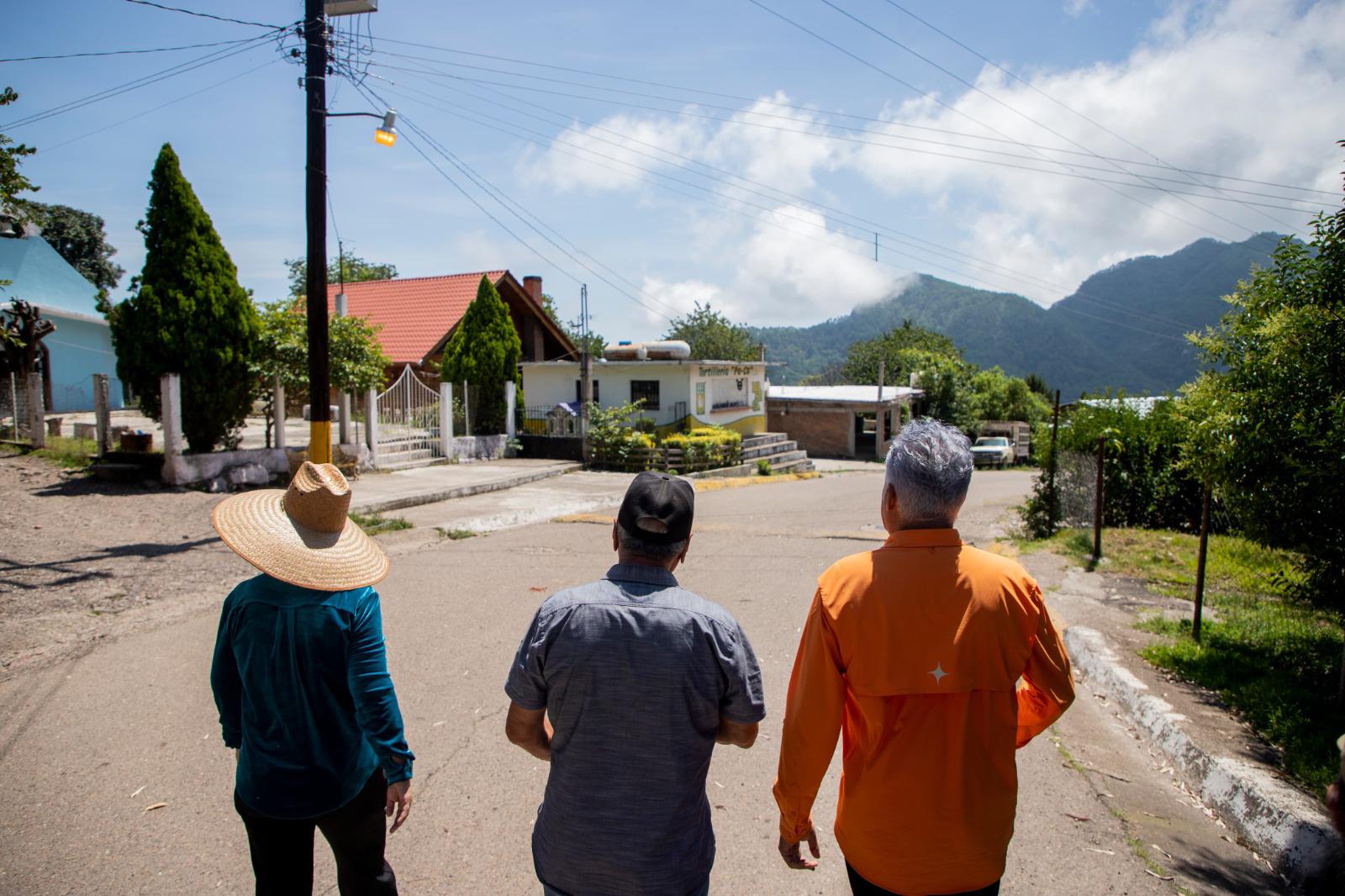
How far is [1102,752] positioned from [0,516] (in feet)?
39.7

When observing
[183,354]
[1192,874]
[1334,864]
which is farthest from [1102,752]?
[183,354]

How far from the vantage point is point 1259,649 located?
6203 mm

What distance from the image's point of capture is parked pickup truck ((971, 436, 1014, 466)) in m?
37.4

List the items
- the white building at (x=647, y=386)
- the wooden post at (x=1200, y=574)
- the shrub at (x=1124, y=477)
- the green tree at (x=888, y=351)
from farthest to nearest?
the green tree at (x=888, y=351) < the white building at (x=647, y=386) < the shrub at (x=1124, y=477) < the wooden post at (x=1200, y=574)

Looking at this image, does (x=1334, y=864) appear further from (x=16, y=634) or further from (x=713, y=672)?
(x=16, y=634)

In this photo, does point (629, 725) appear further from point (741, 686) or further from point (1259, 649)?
point (1259, 649)

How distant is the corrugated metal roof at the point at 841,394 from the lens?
3875cm

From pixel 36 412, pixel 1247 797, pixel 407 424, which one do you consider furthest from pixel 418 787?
pixel 36 412

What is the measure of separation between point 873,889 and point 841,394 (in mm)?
39340

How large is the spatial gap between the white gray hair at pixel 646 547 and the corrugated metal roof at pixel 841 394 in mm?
37291

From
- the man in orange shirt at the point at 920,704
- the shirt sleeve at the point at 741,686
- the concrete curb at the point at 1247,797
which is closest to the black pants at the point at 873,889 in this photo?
the man in orange shirt at the point at 920,704

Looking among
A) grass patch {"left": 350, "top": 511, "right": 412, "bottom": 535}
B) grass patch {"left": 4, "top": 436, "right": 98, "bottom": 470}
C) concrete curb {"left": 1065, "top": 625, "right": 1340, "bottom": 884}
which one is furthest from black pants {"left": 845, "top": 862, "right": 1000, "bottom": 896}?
grass patch {"left": 4, "top": 436, "right": 98, "bottom": 470}

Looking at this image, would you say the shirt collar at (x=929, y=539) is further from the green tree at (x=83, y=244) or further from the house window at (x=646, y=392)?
the green tree at (x=83, y=244)

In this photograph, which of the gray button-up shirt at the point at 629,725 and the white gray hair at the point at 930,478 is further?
the white gray hair at the point at 930,478
